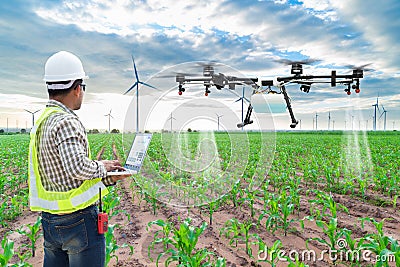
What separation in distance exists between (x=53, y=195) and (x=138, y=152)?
2.42 feet

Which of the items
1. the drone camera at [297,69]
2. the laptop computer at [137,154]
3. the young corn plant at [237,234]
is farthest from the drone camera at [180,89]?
the drone camera at [297,69]

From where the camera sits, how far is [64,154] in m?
2.22

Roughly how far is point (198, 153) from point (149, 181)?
75 cm

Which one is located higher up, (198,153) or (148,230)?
(198,153)

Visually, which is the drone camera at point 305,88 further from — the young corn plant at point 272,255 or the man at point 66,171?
the man at point 66,171

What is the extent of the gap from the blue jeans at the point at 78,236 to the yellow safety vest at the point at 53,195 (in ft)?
0.26

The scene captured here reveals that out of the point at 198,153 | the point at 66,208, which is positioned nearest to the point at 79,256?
the point at 66,208

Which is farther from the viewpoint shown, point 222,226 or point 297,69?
point 222,226

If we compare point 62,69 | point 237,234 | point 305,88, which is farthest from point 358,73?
point 62,69

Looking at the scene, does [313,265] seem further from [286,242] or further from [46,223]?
[46,223]

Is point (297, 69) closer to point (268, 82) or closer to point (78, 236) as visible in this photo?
point (268, 82)

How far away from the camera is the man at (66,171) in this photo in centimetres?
225

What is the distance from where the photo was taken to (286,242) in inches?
206

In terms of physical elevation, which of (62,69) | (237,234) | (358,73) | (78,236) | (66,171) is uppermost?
(358,73)
